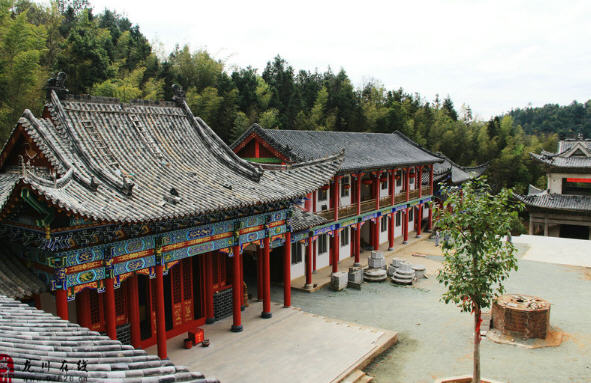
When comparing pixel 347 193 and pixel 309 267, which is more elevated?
pixel 347 193

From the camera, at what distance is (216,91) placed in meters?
38.0

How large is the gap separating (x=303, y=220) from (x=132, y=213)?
9.48 metres

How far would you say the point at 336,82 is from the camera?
202 feet

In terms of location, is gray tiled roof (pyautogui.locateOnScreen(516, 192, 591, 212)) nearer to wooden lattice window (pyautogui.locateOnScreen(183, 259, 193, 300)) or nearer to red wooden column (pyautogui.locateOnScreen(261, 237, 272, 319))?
red wooden column (pyautogui.locateOnScreen(261, 237, 272, 319))

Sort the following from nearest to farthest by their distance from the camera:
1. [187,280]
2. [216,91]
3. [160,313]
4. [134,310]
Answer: [160,313] < [134,310] < [187,280] < [216,91]

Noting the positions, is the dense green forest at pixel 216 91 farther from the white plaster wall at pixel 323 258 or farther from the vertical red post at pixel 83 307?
the white plaster wall at pixel 323 258

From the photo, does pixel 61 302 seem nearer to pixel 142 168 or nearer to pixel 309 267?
pixel 142 168

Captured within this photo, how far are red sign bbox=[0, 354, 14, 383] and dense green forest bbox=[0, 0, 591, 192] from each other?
18.8 meters

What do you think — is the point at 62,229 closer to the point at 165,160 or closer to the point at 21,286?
the point at 21,286

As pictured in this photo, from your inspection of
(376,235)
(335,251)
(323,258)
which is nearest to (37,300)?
(335,251)

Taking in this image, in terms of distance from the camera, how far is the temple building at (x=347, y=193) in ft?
65.6

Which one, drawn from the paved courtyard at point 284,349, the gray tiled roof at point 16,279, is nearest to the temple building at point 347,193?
the paved courtyard at point 284,349

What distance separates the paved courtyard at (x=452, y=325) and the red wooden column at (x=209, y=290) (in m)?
3.99

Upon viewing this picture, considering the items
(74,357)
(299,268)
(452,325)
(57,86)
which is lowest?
(452,325)
